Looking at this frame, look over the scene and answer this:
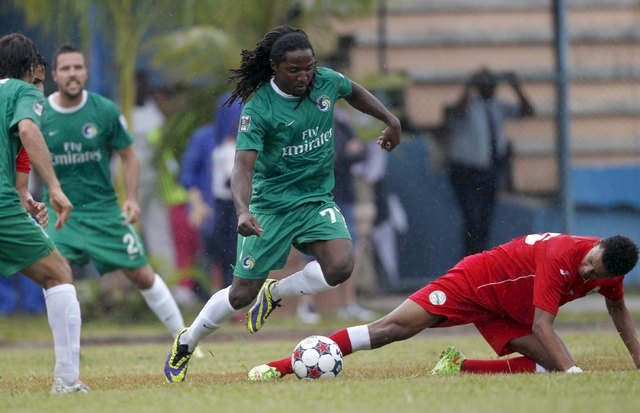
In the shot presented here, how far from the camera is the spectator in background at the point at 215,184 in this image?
14.9m

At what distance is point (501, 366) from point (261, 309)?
1739 mm

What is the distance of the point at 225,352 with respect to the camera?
38.9 feet

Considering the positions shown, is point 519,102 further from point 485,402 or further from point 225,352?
point 485,402

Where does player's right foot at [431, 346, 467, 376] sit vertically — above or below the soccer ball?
below

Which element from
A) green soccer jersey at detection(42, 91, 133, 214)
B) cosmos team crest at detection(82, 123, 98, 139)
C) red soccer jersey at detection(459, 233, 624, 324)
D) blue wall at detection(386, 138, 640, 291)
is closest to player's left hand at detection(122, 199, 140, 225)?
green soccer jersey at detection(42, 91, 133, 214)

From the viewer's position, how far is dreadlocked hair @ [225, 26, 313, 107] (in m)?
9.03

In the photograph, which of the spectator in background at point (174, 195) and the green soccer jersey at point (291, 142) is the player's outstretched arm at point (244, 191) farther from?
the spectator in background at point (174, 195)

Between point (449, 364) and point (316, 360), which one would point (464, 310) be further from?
point (316, 360)

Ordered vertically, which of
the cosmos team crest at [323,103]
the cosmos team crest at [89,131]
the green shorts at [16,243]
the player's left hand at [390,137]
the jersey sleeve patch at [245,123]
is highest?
the cosmos team crest at [323,103]

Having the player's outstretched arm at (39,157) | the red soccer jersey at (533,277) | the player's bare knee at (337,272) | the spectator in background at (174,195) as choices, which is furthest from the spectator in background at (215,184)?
the player's outstretched arm at (39,157)

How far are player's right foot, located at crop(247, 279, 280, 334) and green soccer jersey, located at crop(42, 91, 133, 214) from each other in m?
2.62

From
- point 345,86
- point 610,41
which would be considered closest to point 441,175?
point 610,41

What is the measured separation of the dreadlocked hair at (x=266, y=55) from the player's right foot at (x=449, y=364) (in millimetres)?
2121

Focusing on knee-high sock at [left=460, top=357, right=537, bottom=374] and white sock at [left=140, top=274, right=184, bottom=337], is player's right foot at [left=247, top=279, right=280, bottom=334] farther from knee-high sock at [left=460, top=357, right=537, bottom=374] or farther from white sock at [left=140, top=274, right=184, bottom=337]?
white sock at [left=140, top=274, right=184, bottom=337]
